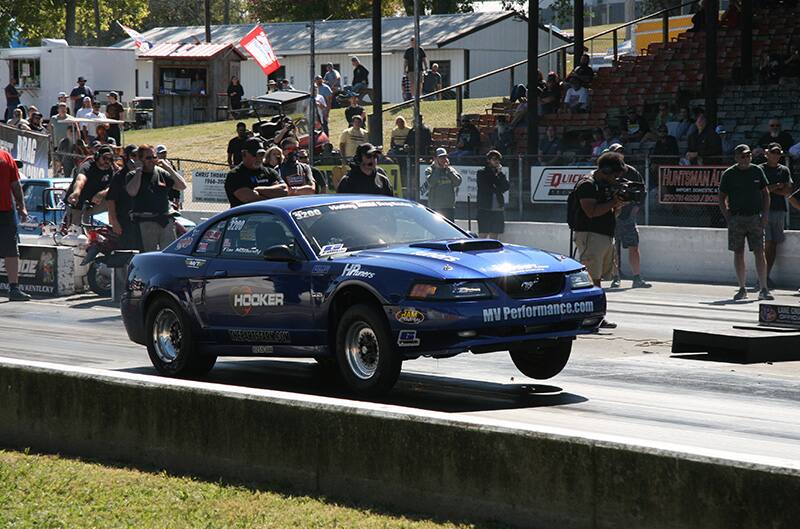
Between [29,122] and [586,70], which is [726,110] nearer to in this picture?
[586,70]

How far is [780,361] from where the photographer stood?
1159 centimetres

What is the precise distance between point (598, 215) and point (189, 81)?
160 feet

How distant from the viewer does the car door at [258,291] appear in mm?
10062

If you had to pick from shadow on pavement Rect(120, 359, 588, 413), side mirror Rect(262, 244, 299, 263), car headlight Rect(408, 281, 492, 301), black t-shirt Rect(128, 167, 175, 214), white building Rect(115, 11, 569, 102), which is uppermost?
white building Rect(115, 11, 569, 102)

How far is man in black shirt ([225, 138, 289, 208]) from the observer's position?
14617 millimetres

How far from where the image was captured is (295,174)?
1702cm

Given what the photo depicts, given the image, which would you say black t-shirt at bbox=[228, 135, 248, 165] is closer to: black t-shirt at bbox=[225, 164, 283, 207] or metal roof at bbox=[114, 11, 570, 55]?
black t-shirt at bbox=[225, 164, 283, 207]

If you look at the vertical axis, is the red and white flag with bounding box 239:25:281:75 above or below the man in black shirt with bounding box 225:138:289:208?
above

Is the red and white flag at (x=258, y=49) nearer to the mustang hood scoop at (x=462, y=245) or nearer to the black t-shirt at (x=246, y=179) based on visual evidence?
the black t-shirt at (x=246, y=179)

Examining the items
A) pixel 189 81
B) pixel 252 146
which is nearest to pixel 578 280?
pixel 252 146

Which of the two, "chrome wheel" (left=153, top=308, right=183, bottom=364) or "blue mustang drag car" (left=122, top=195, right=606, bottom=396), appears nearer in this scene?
"blue mustang drag car" (left=122, top=195, right=606, bottom=396)

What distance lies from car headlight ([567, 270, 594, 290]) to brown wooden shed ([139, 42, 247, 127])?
51.3 metres

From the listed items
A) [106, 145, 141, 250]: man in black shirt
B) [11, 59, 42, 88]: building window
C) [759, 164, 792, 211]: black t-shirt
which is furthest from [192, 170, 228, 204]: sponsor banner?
[11, 59, 42, 88]: building window

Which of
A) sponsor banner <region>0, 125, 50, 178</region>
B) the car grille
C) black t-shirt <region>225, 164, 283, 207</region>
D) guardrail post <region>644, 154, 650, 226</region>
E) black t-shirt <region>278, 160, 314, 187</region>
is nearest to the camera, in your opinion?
the car grille
